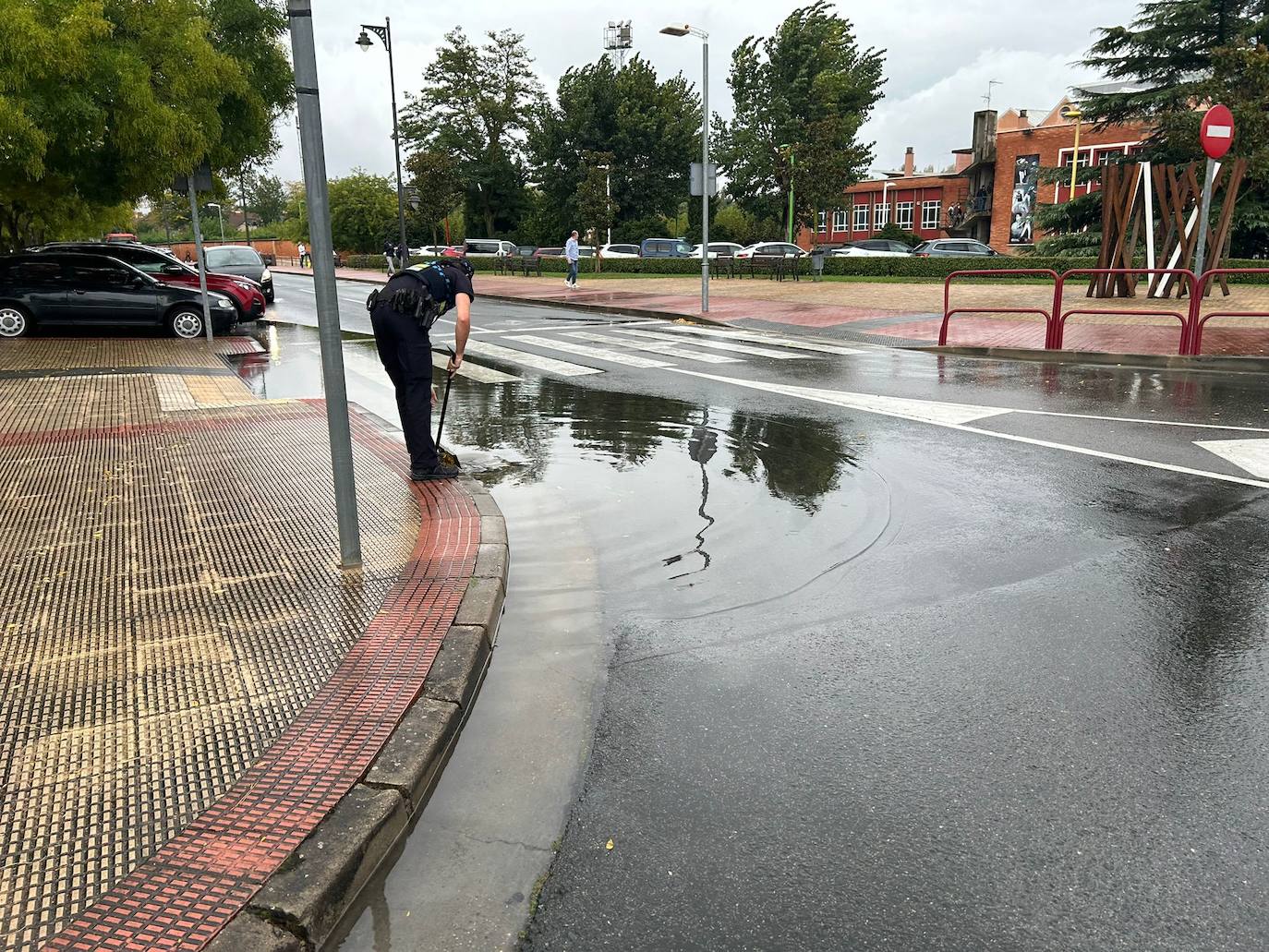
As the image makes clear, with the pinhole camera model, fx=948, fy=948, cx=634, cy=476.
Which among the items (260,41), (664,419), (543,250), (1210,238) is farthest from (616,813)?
(543,250)

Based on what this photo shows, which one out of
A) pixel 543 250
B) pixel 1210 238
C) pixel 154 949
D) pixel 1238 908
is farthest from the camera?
pixel 543 250

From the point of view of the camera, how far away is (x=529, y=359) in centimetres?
1412

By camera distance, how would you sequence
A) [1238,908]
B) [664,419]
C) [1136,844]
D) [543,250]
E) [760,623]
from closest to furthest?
1. [1238,908]
2. [1136,844]
3. [760,623]
4. [664,419]
5. [543,250]

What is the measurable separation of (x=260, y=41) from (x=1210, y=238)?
20072 mm

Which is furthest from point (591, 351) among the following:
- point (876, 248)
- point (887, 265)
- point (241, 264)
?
point (876, 248)

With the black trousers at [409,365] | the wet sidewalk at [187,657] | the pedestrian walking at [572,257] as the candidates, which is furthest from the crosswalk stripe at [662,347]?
the pedestrian walking at [572,257]

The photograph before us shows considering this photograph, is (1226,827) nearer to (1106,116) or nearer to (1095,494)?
(1095,494)

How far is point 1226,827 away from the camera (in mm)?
2881

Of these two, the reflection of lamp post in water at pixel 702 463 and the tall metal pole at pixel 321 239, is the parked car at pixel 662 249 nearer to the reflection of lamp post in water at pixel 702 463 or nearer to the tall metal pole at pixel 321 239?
the reflection of lamp post in water at pixel 702 463

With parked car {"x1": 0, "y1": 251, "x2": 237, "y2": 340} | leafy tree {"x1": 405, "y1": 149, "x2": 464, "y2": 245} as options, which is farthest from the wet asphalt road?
leafy tree {"x1": 405, "y1": 149, "x2": 464, "y2": 245}

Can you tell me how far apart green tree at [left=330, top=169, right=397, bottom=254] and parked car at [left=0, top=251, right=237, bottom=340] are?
49.6m

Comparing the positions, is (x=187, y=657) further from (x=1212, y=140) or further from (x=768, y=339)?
(x=1212, y=140)

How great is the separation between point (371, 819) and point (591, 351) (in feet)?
40.7

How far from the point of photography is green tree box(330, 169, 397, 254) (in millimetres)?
64938
